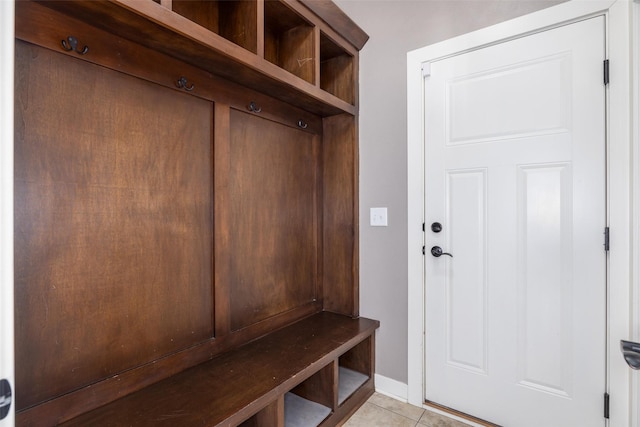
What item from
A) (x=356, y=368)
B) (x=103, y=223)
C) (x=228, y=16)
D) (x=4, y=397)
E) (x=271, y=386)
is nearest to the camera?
(x=4, y=397)

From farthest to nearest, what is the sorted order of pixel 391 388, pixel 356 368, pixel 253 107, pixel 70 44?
pixel 356 368 → pixel 391 388 → pixel 253 107 → pixel 70 44

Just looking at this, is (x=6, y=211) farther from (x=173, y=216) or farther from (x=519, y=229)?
(x=519, y=229)

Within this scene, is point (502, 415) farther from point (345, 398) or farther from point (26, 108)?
point (26, 108)

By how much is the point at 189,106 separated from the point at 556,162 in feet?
5.78

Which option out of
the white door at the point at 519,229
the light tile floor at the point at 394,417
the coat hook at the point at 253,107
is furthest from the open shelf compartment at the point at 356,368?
the coat hook at the point at 253,107

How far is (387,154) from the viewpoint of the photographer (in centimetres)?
200

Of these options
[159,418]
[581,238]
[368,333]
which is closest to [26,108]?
[159,418]

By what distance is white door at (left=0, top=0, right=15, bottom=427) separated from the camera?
0.62 m

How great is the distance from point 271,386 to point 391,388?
1.05 metres

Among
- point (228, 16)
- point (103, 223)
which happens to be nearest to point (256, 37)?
point (228, 16)

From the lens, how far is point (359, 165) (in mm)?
2111

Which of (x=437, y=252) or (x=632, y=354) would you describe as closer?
(x=632, y=354)

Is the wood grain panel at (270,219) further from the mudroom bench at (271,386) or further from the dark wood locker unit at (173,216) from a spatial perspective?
the mudroom bench at (271,386)

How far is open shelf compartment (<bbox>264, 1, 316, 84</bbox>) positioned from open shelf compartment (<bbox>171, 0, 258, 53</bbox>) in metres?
0.23
